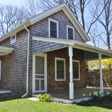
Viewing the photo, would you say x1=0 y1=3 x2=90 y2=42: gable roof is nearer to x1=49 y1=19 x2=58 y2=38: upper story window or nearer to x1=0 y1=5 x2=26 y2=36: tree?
x1=49 y1=19 x2=58 y2=38: upper story window

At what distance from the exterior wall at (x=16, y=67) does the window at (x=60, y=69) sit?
2201 mm

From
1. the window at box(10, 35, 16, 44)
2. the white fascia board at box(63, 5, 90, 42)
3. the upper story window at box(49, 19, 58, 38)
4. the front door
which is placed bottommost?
the front door

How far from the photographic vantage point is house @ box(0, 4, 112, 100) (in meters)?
8.13

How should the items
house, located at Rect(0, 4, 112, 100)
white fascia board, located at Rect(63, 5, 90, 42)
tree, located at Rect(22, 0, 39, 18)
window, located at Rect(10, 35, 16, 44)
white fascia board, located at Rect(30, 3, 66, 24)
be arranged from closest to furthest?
1. house, located at Rect(0, 4, 112, 100)
2. white fascia board, located at Rect(30, 3, 66, 24)
3. window, located at Rect(10, 35, 16, 44)
4. white fascia board, located at Rect(63, 5, 90, 42)
5. tree, located at Rect(22, 0, 39, 18)

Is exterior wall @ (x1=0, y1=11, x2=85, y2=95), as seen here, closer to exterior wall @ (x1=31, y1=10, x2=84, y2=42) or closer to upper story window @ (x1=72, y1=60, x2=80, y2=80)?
exterior wall @ (x1=31, y1=10, x2=84, y2=42)

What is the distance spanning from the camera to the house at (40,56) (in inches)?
320

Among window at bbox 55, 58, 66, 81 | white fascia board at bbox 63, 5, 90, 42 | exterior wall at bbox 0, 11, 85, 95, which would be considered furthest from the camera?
white fascia board at bbox 63, 5, 90, 42

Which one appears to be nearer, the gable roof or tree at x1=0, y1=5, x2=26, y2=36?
the gable roof

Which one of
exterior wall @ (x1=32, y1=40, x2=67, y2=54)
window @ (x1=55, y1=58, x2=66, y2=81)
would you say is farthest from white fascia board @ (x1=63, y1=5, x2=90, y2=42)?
exterior wall @ (x1=32, y1=40, x2=67, y2=54)

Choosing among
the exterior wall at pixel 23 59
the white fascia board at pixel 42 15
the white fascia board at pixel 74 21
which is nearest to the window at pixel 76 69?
the exterior wall at pixel 23 59

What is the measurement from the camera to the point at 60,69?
1009cm

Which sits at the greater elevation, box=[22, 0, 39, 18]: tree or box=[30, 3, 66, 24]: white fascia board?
box=[22, 0, 39, 18]: tree

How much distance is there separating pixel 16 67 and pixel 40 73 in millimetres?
1707

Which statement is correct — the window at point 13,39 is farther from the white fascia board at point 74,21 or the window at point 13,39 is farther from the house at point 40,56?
the white fascia board at point 74,21
